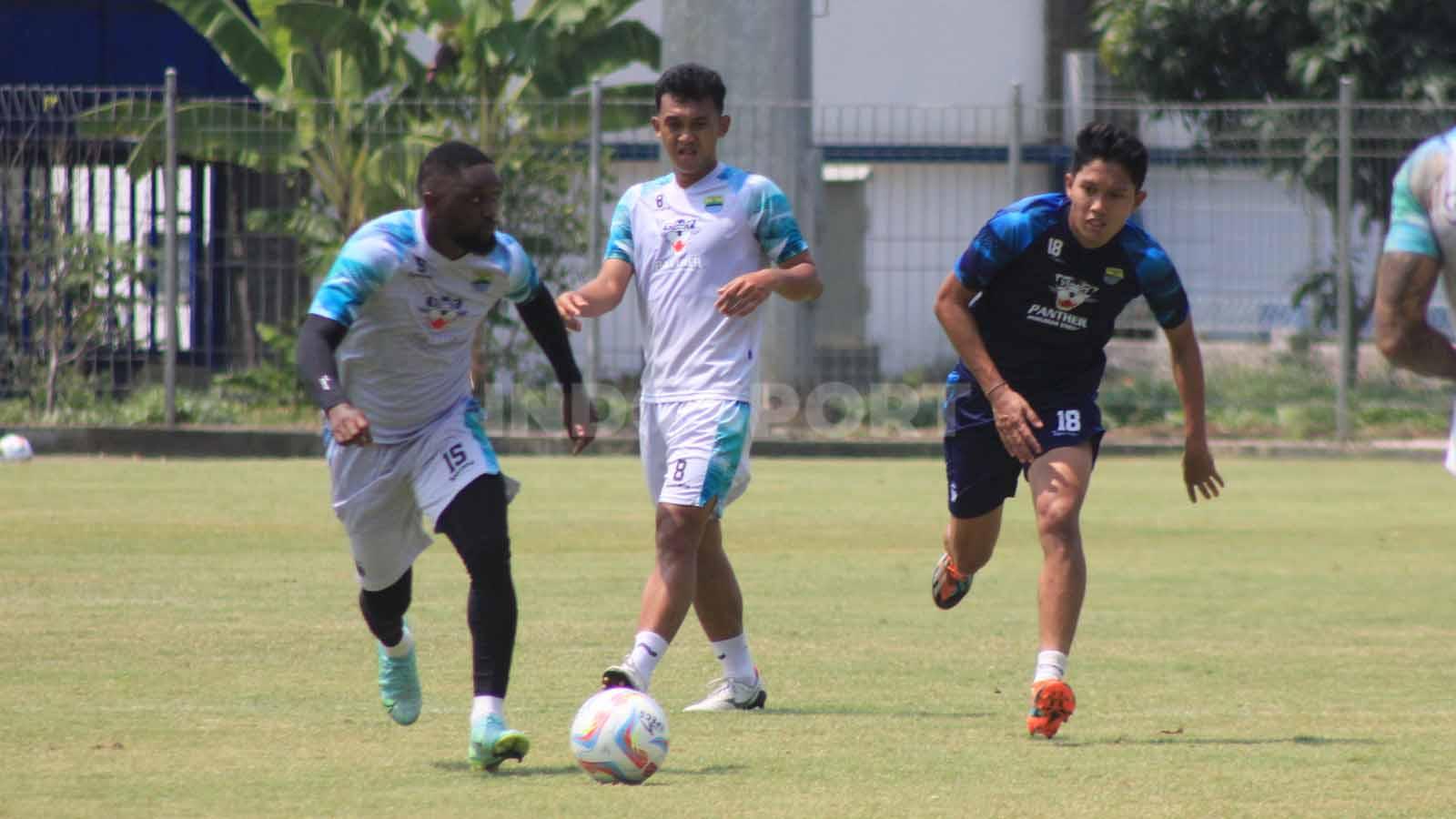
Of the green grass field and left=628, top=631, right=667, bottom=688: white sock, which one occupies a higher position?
left=628, top=631, right=667, bottom=688: white sock

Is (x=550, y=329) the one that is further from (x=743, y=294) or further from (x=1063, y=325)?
(x=1063, y=325)

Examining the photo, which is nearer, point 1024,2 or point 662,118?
point 662,118

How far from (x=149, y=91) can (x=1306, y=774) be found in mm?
15258

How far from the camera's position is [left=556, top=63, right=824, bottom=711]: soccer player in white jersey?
24.8 feet

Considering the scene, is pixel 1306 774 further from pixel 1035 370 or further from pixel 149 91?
pixel 149 91

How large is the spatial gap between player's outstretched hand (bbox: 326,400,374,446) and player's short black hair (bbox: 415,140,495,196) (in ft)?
2.41

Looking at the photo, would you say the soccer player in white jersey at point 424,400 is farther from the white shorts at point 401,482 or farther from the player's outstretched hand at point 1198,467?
the player's outstretched hand at point 1198,467

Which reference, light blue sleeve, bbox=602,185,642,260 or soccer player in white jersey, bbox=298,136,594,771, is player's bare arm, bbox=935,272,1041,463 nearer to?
light blue sleeve, bbox=602,185,642,260

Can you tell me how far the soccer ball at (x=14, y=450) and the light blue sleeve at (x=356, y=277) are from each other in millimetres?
12794

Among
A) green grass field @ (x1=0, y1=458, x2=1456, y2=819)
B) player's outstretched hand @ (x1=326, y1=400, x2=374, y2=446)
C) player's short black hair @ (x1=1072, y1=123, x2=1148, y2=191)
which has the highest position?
player's short black hair @ (x1=1072, y1=123, x2=1148, y2=191)

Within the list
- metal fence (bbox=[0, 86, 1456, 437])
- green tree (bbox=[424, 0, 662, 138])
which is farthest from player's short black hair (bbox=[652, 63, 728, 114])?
green tree (bbox=[424, 0, 662, 138])

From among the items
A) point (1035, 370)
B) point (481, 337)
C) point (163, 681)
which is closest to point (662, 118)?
point (1035, 370)

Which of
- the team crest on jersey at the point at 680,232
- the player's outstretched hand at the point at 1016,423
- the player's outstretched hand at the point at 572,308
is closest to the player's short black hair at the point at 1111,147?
the player's outstretched hand at the point at 1016,423

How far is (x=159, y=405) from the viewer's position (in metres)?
20.2
